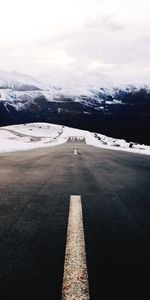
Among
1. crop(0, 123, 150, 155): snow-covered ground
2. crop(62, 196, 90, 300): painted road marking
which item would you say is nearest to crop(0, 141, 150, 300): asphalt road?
crop(62, 196, 90, 300): painted road marking

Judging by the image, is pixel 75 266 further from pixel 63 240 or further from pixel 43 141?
pixel 43 141

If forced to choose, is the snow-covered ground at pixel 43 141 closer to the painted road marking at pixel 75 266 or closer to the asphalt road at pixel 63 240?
the asphalt road at pixel 63 240

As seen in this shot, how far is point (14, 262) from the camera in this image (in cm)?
327

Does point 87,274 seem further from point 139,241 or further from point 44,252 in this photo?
point 139,241

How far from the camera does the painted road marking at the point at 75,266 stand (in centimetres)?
266

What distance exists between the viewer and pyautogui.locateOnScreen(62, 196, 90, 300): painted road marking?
2664 mm

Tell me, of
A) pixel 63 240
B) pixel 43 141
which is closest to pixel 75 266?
pixel 63 240

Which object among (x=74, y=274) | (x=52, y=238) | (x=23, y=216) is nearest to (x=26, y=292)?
(x=74, y=274)

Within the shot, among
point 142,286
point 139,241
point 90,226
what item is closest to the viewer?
point 142,286

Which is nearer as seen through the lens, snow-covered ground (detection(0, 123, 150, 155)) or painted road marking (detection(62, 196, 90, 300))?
painted road marking (detection(62, 196, 90, 300))

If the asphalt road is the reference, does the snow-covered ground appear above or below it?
below

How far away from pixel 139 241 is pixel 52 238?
963mm

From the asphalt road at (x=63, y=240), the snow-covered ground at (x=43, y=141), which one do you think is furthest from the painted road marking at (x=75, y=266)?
the snow-covered ground at (x=43, y=141)

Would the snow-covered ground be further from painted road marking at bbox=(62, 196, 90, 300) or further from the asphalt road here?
painted road marking at bbox=(62, 196, 90, 300)
